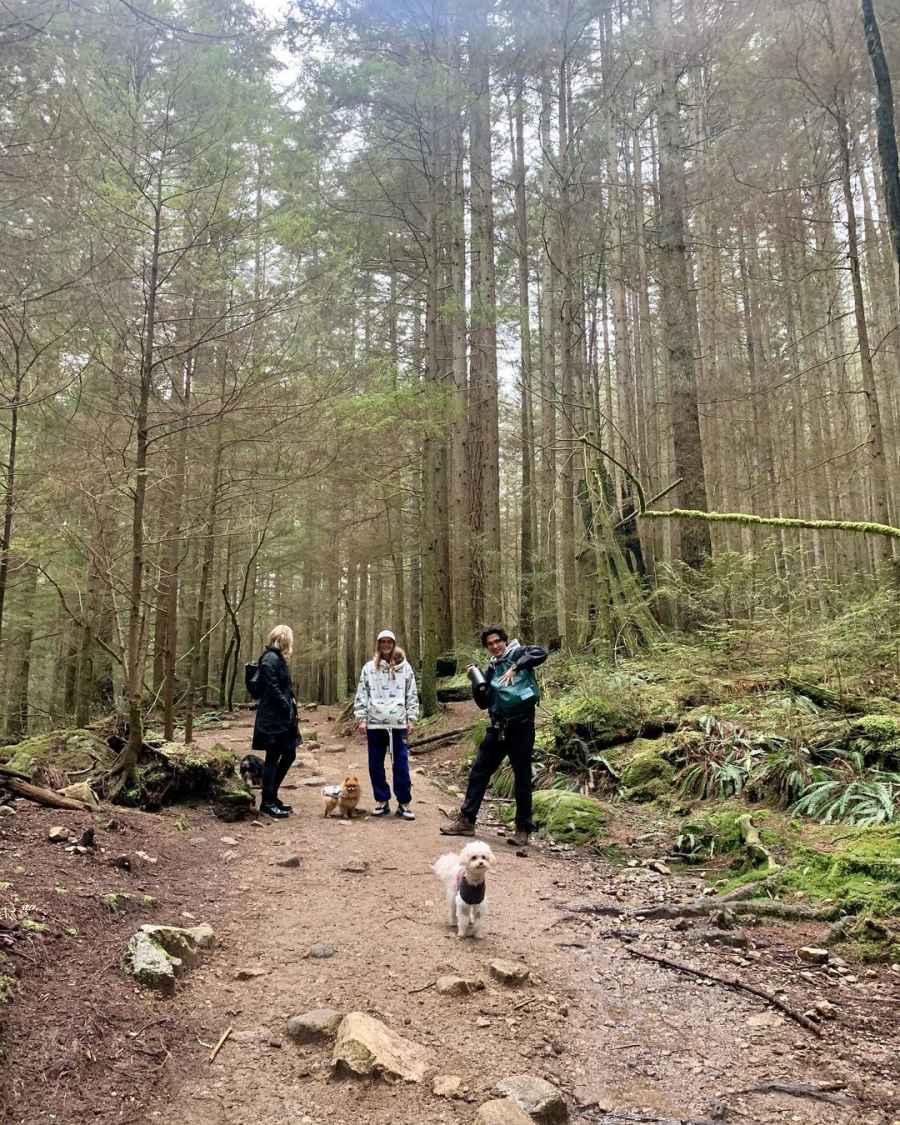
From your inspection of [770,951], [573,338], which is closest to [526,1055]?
[770,951]

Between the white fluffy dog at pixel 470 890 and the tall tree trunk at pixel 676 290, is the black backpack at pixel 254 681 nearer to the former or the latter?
the white fluffy dog at pixel 470 890

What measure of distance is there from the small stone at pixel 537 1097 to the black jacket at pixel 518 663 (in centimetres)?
364

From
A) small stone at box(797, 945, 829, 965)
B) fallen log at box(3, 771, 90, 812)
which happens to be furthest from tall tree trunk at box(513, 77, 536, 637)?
small stone at box(797, 945, 829, 965)

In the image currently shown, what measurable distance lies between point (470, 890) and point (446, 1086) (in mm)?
1297

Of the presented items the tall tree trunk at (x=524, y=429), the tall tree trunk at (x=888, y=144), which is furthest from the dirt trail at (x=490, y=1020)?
the tall tree trunk at (x=524, y=429)

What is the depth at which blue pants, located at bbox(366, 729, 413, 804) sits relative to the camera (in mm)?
6816

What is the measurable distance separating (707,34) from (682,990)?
44.7 feet

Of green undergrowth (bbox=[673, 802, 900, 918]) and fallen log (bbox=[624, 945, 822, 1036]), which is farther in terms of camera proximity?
green undergrowth (bbox=[673, 802, 900, 918])

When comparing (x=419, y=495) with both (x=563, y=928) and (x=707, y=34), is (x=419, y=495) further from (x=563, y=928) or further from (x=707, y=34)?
(x=563, y=928)

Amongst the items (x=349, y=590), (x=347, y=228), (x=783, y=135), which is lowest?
(x=349, y=590)

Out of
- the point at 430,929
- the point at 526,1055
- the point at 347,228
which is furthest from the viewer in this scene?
the point at 347,228

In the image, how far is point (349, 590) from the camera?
83.7 ft

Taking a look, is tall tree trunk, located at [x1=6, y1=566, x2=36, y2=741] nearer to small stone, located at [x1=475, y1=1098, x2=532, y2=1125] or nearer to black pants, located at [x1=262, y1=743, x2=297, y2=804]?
black pants, located at [x1=262, y1=743, x2=297, y2=804]

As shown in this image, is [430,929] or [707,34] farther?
[707,34]
